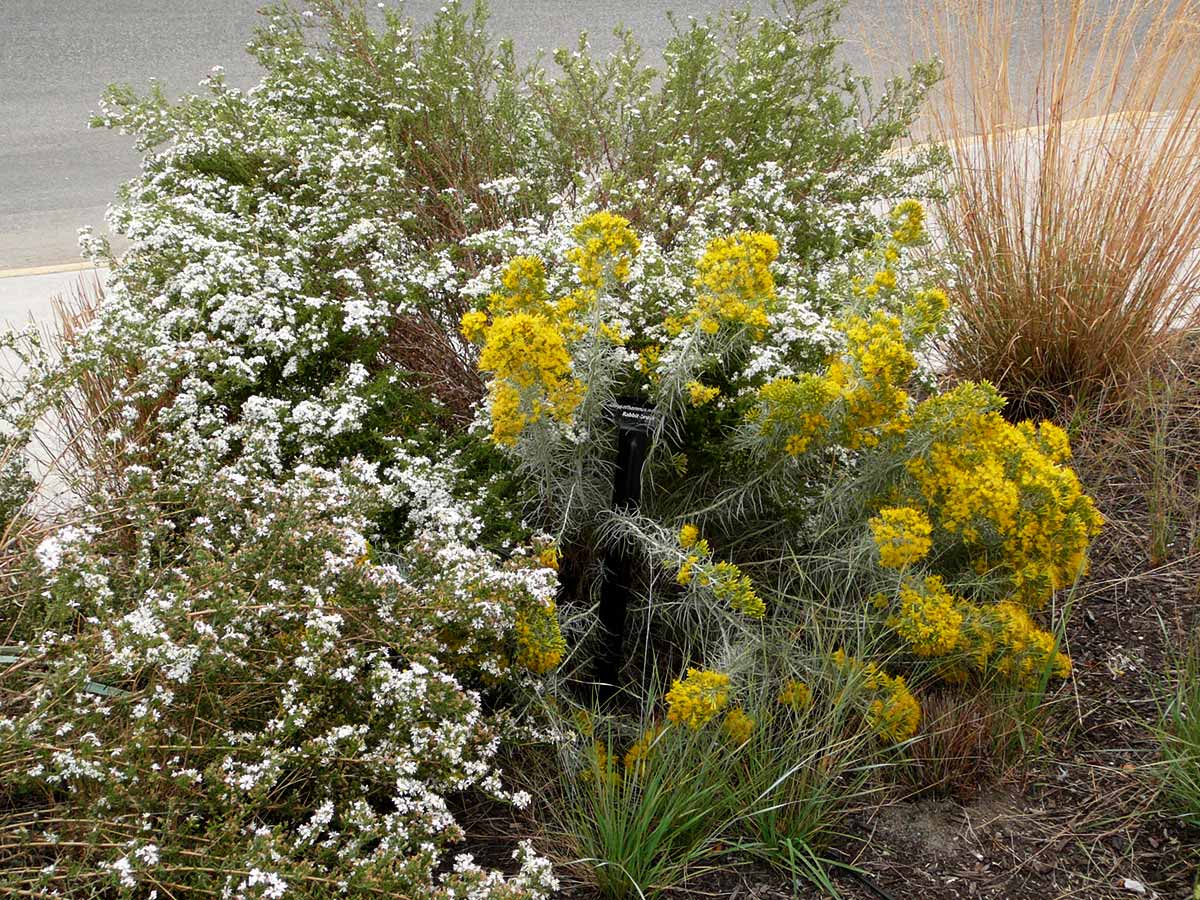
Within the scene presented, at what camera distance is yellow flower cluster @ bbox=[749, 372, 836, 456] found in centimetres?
257

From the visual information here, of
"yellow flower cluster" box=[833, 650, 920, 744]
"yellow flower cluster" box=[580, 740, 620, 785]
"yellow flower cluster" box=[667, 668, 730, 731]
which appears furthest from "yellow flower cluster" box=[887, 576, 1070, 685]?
"yellow flower cluster" box=[580, 740, 620, 785]

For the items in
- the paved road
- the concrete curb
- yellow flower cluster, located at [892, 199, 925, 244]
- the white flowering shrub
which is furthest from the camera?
the paved road

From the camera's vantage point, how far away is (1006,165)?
3961mm

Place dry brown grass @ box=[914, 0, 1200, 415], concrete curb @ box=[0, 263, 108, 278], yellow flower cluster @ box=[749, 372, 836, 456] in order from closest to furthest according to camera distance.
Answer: yellow flower cluster @ box=[749, 372, 836, 456]
dry brown grass @ box=[914, 0, 1200, 415]
concrete curb @ box=[0, 263, 108, 278]

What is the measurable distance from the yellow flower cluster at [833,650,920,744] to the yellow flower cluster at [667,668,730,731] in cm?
36

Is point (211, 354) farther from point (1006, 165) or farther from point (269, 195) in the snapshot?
point (1006, 165)

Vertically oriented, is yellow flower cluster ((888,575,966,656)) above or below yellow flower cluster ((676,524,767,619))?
below

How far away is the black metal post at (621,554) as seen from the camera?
2.66m

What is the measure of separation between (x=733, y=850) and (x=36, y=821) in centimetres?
141

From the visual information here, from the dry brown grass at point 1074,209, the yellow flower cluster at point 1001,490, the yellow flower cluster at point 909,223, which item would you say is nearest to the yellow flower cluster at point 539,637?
the yellow flower cluster at point 1001,490

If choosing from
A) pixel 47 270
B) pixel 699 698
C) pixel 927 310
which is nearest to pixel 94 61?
pixel 47 270

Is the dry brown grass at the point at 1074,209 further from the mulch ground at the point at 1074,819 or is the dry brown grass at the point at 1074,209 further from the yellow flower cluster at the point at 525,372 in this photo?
the yellow flower cluster at the point at 525,372

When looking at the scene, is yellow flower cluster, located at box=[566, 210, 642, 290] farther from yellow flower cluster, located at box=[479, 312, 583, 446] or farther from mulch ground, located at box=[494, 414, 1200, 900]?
mulch ground, located at box=[494, 414, 1200, 900]

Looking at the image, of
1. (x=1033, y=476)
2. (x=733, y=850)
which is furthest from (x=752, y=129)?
(x=733, y=850)
